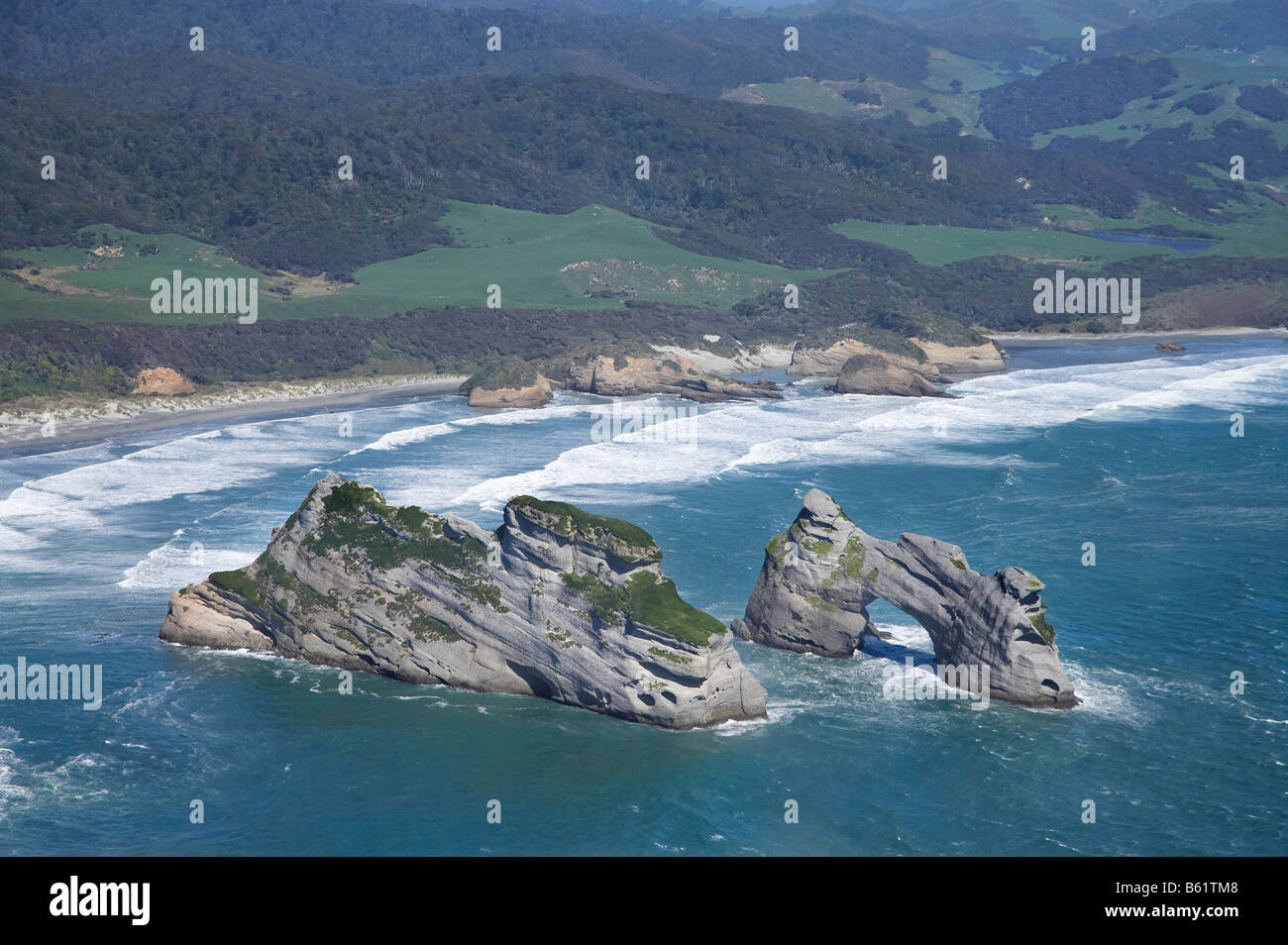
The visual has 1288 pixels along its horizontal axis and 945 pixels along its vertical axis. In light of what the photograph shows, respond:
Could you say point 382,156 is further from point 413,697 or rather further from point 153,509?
point 413,697

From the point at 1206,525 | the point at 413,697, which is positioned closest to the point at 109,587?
the point at 413,697

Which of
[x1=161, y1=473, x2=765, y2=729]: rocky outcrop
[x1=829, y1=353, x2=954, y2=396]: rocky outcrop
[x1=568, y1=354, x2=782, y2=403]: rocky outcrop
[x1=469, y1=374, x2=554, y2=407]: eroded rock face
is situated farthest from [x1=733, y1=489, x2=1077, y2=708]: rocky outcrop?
[x1=829, y1=353, x2=954, y2=396]: rocky outcrop

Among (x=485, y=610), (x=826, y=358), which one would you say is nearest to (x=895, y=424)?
(x=826, y=358)

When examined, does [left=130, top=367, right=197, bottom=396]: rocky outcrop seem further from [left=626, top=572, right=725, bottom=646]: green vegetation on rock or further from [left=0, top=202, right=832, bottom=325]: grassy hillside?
[left=626, top=572, right=725, bottom=646]: green vegetation on rock

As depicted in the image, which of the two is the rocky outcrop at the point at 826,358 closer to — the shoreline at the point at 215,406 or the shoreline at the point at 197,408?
the shoreline at the point at 215,406

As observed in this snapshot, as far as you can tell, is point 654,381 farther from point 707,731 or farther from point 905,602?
point 707,731

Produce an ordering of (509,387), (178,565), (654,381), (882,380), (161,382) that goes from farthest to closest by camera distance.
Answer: (654,381), (882,380), (161,382), (509,387), (178,565)

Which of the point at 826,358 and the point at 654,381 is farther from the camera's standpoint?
the point at 826,358
